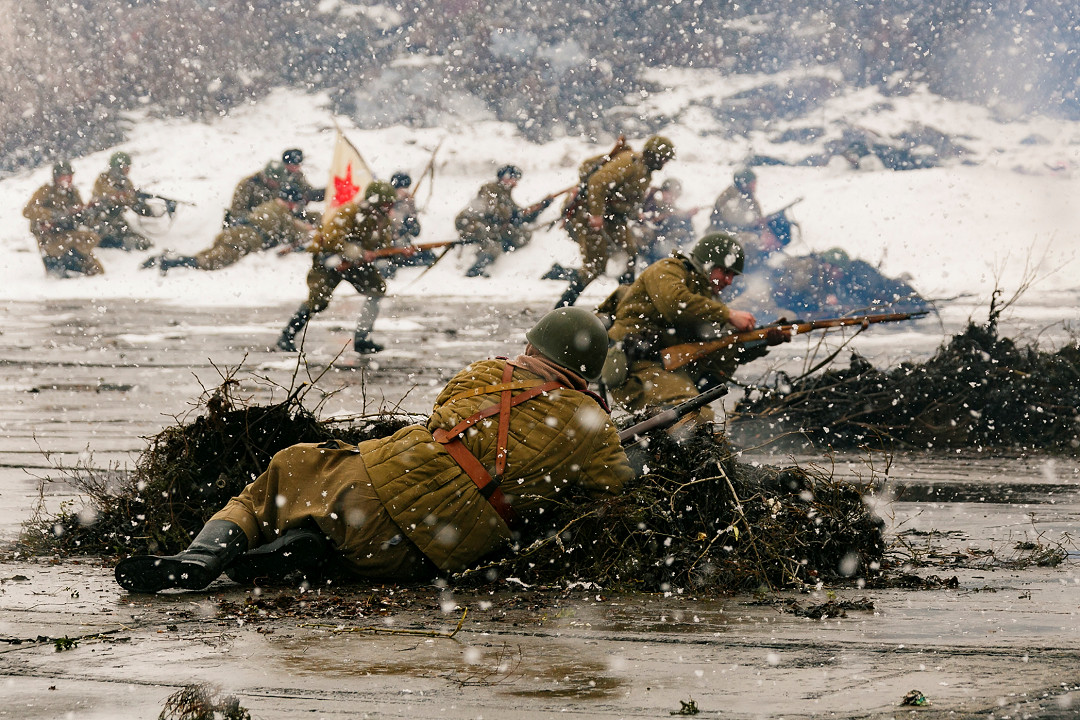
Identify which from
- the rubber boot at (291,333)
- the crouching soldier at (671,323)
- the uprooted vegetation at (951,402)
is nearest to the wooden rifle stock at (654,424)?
the crouching soldier at (671,323)

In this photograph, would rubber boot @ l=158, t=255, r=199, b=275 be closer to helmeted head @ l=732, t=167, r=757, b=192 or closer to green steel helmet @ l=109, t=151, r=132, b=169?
green steel helmet @ l=109, t=151, r=132, b=169

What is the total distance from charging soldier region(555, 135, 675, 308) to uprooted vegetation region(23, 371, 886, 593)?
933 cm

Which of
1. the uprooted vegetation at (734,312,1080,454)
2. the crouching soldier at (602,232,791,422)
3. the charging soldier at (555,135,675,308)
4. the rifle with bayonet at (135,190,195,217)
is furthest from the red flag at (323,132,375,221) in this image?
the crouching soldier at (602,232,791,422)

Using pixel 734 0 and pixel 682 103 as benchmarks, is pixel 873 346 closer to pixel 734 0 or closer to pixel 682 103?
pixel 682 103

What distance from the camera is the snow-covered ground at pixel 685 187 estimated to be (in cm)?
2503

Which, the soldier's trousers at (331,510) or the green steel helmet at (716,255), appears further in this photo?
the green steel helmet at (716,255)

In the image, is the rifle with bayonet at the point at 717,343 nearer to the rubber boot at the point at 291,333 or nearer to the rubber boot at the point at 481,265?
the rubber boot at the point at 291,333

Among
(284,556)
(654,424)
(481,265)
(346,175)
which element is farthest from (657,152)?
(481,265)

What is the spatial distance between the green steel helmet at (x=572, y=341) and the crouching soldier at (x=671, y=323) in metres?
2.89

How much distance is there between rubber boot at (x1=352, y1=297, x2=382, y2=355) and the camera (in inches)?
586

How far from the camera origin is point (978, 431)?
1002 cm

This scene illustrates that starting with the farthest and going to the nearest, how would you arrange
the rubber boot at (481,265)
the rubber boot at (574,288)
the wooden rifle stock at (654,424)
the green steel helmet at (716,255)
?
1. the rubber boot at (481,265)
2. the rubber boot at (574,288)
3. the green steel helmet at (716,255)
4. the wooden rifle stock at (654,424)

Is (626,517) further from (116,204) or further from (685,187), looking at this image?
(685,187)

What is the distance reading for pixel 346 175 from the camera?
860 inches
